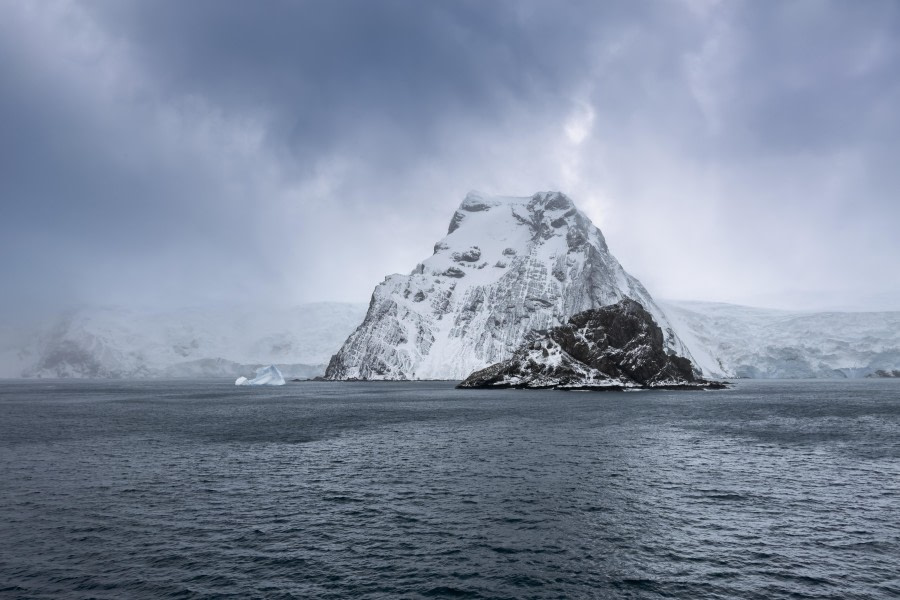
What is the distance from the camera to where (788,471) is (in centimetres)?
4338

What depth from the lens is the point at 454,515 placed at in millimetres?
32375

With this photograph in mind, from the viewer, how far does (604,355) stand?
6078 inches

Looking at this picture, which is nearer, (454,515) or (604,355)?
(454,515)

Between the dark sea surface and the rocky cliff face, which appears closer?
the dark sea surface

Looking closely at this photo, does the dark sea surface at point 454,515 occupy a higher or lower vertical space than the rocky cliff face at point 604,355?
lower

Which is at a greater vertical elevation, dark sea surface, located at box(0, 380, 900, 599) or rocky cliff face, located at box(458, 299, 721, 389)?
rocky cliff face, located at box(458, 299, 721, 389)

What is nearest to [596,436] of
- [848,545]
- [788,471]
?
[788,471]

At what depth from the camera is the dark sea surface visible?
76.0 feet

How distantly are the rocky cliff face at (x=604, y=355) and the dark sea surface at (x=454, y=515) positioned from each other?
88844mm

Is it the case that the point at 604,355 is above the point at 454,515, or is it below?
above

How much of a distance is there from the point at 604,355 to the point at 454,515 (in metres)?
130

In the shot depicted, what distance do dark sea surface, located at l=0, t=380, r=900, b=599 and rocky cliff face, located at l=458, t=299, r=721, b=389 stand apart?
8884cm

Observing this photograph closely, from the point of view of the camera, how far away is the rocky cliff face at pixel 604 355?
15450 centimetres

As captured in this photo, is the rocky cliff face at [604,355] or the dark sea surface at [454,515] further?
the rocky cliff face at [604,355]
